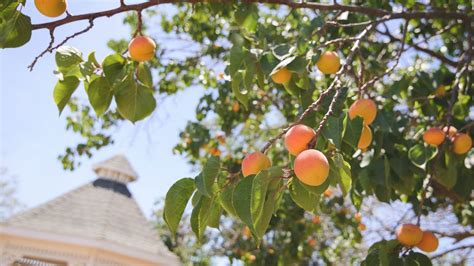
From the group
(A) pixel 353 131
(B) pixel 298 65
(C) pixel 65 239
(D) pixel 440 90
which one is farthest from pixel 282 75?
(C) pixel 65 239

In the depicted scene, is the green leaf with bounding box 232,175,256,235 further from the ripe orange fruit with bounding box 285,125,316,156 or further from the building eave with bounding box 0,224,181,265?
the building eave with bounding box 0,224,181,265

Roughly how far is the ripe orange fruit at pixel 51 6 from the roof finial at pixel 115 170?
8.61m

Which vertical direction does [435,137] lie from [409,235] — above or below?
above

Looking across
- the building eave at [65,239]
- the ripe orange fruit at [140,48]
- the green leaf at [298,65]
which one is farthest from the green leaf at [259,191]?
the building eave at [65,239]

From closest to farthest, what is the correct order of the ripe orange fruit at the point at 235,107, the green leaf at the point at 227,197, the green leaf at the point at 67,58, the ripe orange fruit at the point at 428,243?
the green leaf at the point at 227,197
the green leaf at the point at 67,58
the ripe orange fruit at the point at 428,243
the ripe orange fruit at the point at 235,107

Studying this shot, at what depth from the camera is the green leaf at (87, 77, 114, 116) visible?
1.54 m

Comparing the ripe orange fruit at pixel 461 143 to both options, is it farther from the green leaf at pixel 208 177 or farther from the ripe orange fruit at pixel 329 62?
the green leaf at pixel 208 177

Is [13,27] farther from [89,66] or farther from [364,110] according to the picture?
[364,110]

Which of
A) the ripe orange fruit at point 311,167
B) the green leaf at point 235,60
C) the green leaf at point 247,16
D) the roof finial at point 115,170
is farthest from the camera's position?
the roof finial at point 115,170

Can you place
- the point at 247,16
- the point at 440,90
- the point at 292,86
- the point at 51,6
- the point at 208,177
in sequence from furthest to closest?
1. the point at 440,90
2. the point at 247,16
3. the point at 292,86
4. the point at 51,6
5. the point at 208,177

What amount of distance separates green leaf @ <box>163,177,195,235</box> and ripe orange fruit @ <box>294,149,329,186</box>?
1.17 ft

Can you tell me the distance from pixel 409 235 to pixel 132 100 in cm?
97

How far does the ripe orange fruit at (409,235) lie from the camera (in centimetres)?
156

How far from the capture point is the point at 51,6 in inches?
53.8
